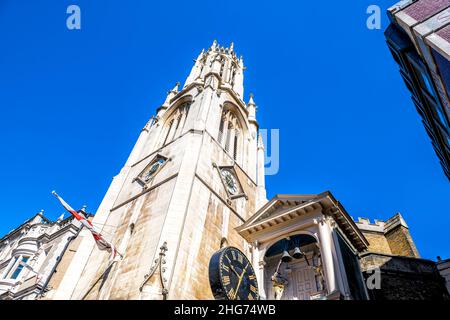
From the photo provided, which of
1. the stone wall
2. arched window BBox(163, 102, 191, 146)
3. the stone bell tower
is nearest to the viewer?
the stone bell tower

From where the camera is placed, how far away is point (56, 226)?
3075cm

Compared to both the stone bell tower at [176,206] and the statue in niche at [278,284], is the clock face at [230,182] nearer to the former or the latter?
the stone bell tower at [176,206]

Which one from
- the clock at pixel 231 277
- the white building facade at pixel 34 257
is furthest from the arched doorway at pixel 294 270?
the white building facade at pixel 34 257

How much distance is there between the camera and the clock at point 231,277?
9.09 meters

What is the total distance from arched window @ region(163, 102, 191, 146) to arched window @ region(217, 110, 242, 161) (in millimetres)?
4456

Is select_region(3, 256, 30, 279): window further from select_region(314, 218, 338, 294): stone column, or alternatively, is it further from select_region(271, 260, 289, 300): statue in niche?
select_region(314, 218, 338, 294): stone column

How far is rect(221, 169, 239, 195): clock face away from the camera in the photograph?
82.8 ft

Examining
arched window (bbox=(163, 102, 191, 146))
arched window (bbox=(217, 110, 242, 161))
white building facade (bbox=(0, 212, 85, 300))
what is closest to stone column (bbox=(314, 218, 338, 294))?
arched window (bbox=(217, 110, 242, 161))

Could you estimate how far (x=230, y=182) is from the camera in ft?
85.2

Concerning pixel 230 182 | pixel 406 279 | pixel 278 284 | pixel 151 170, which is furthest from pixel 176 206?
pixel 406 279

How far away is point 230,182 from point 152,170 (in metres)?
7.21

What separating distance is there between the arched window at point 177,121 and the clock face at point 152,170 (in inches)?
213
